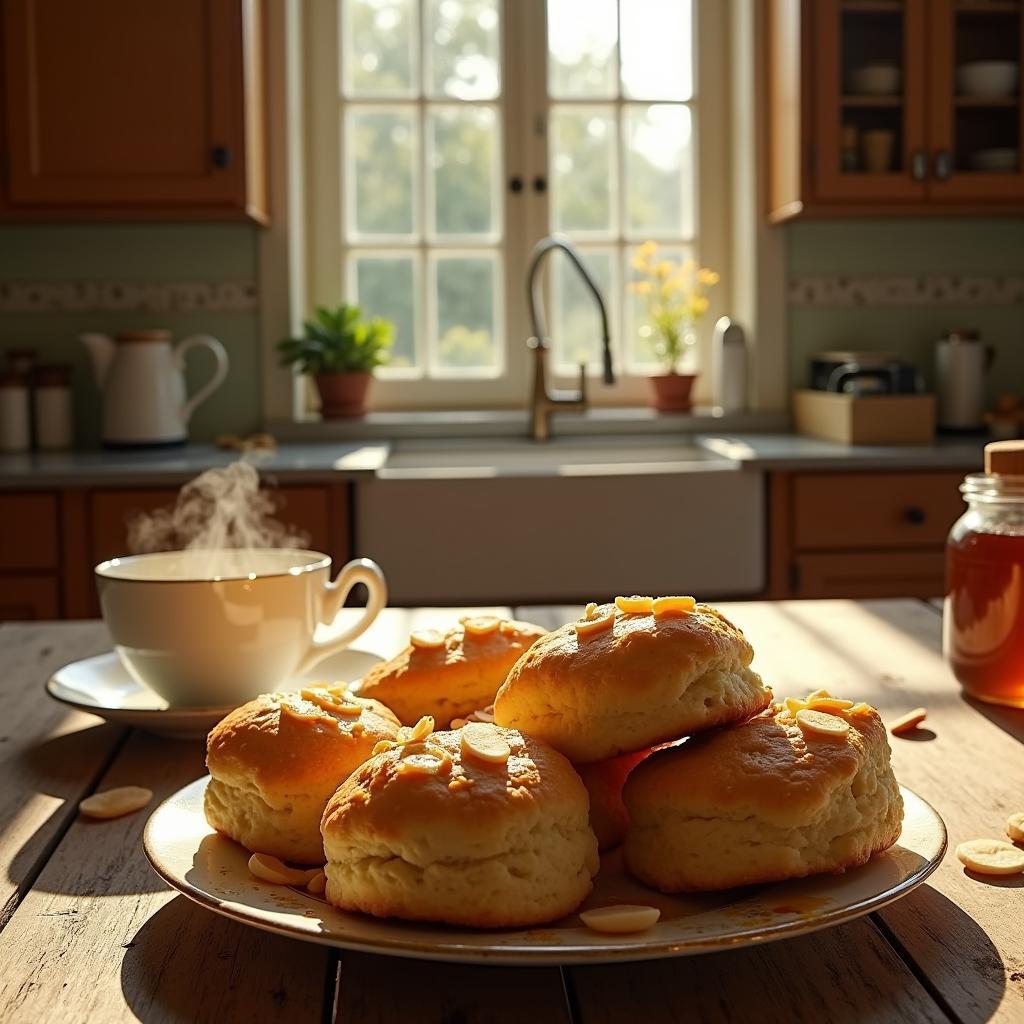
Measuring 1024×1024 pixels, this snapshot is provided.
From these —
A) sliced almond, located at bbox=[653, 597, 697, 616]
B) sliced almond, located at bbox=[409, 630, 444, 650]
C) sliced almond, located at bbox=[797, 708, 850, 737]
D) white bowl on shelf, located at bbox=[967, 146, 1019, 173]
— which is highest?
white bowl on shelf, located at bbox=[967, 146, 1019, 173]

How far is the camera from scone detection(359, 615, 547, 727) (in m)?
0.81

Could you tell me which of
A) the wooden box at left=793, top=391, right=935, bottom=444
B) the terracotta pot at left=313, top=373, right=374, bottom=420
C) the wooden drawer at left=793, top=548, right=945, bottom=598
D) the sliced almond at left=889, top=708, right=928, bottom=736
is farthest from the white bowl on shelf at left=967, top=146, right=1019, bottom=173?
the sliced almond at left=889, top=708, right=928, bottom=736

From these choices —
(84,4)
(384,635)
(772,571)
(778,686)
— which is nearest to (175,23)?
(84,4)

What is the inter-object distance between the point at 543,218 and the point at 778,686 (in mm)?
2623

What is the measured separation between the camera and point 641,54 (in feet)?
11.6

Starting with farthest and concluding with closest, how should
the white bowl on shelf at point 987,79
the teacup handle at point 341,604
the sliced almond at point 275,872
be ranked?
the white bowl on shelf at point 987,79 < the teacup handle at point 341,604 < the sliced almond at point 275,872

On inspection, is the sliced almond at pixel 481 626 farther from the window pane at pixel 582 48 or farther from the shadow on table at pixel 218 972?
the window pane at pixel 582 48

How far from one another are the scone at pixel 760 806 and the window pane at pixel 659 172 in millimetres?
3058

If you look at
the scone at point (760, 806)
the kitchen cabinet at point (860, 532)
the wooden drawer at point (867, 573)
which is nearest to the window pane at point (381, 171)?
the kitchen cabinet at point (860, 532)

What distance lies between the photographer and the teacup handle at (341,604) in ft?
3.50

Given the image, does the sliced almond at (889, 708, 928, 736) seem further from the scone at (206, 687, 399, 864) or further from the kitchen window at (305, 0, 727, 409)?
the kitchen window at (305, 0, 727, 409)

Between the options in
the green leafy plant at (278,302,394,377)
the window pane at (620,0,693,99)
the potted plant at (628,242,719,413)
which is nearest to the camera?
the green leafy plant at (278,302,394,377)

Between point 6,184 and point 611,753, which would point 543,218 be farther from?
point 611,753

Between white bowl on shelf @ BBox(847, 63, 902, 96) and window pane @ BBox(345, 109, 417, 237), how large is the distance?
3.70ft
